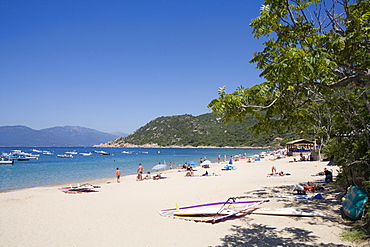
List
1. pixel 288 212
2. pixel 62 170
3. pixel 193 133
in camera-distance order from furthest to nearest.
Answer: pixel 193 133
pixel 62 170
pixel 288 212

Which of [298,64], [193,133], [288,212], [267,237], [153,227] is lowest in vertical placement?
[153,227]

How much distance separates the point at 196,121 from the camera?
151 m

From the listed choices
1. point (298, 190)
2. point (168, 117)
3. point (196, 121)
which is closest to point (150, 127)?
point (168, 117)

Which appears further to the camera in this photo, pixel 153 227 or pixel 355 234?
pixel 153 227

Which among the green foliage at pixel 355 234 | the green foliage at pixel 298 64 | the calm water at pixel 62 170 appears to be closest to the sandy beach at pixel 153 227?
the green foliage at pixel 355 234

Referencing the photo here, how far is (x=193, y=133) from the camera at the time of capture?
5556 inches

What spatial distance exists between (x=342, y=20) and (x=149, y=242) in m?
7.36

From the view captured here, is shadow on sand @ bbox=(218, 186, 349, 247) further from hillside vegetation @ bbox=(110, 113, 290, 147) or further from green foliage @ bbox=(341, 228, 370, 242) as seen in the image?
hillside vegetation @ bbox=(110, 113, 290, 147)

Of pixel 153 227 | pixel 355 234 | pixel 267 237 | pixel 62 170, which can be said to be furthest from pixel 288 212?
pixel 62 170

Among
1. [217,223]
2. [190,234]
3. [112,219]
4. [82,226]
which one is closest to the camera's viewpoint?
[190,234]

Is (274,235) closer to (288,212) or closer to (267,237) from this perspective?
(267,237)

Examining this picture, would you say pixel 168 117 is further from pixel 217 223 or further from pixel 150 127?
pixel 217 223

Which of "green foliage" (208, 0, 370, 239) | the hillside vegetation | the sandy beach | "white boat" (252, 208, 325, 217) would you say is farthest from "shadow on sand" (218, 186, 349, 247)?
the hillside vegetation

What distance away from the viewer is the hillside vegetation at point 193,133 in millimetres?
121375
